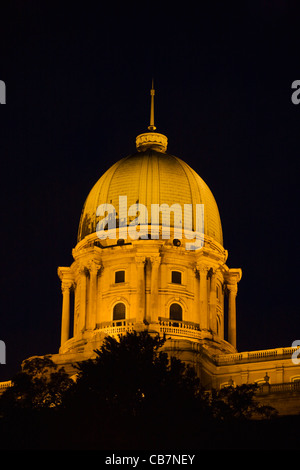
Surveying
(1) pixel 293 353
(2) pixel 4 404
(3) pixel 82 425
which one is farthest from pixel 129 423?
(1) pixel 293 353

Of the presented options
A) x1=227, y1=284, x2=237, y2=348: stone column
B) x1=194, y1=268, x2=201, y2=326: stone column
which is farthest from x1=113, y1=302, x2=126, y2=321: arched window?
x1=227, y1=284, x2=237, y2=348: stone column

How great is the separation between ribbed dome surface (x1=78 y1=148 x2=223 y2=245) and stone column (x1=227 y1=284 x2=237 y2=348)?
175 inches

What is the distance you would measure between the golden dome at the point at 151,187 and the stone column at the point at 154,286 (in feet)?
17.2

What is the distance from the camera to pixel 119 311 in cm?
12794

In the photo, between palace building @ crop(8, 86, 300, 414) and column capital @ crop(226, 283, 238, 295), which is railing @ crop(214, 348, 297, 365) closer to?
palace building @ crop(8, 86, 300, 414)

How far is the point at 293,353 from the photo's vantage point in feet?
382

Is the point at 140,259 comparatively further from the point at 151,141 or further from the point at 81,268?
the point at 151,141

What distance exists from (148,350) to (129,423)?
1269 cm

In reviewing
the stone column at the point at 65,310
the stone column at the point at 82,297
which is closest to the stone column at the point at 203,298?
the stone column at the point at 82,297

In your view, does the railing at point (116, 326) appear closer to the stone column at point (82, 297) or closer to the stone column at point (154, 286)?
the stone column at point (82, 297)

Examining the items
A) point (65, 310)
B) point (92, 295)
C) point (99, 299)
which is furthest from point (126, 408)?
point (65, 310)

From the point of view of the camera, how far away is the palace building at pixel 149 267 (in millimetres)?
126312


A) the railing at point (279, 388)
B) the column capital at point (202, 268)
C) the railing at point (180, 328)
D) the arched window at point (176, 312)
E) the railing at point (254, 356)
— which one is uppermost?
the column capital at point (202, 268)

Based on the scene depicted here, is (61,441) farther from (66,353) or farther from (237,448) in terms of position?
(66,353)
